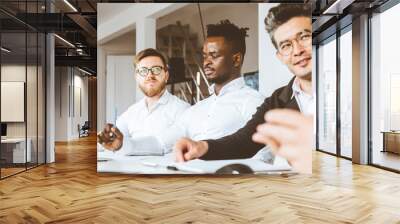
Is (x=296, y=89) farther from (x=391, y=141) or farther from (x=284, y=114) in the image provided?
(x=391, y=141)

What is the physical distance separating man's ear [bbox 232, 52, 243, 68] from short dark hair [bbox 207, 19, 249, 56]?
0.06m

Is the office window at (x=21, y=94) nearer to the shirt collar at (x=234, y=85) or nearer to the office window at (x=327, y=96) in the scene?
the shirt collar at (x=234, y=85)

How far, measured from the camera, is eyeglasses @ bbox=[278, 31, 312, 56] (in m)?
5.98

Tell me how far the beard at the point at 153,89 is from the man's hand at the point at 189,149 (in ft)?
2.78

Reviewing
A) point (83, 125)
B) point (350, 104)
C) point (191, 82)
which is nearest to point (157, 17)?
point (191, 82)

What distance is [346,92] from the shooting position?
345 inches

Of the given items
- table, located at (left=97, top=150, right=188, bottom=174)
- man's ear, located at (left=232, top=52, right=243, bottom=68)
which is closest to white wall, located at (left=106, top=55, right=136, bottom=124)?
table, located at (left=97, top=150, right=188, bottom=174)

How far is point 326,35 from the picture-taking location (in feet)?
31.1

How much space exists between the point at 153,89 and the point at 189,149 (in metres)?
1.10

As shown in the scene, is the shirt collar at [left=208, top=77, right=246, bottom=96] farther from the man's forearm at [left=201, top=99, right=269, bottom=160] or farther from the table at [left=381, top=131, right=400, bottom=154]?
the table at [left=381, top=131, right=400, bottom=154]

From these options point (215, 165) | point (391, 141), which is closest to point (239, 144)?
point (215, 165)

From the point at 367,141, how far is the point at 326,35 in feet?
9.86

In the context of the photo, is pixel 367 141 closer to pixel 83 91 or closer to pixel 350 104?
pixel 350 104

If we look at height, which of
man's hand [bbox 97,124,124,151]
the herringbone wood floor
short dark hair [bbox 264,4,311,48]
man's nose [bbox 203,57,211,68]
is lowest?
the herringbone wood floor
